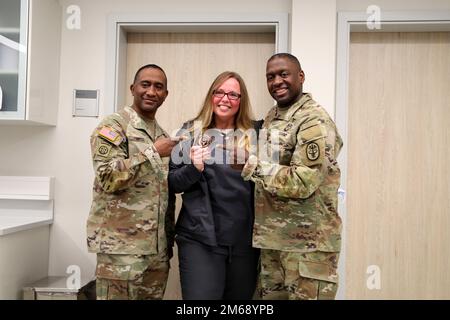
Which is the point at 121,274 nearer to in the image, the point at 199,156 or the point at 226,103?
the point at 199,156

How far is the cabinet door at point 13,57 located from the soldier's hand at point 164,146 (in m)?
0.79

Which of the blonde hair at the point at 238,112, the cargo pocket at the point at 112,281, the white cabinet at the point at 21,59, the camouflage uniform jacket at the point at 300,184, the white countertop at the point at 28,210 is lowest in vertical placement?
the cargo pocket at the point at 112,281

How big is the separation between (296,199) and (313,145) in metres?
0.21

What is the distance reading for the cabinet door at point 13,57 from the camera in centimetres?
182

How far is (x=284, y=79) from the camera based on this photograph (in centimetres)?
145

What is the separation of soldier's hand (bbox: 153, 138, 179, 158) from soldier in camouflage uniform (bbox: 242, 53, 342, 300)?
305 mm

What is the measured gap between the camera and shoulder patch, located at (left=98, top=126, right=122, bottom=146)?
1.45 meters

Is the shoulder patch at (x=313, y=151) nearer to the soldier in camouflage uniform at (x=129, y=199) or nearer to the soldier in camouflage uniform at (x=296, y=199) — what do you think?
the soldier in camouflage uniform at (x=296, y=199)

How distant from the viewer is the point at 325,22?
196cm

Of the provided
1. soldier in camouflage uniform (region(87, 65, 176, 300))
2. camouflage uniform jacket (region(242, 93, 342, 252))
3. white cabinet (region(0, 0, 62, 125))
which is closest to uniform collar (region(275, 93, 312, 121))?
camouflage uniform jacket (region(242, 93, 342, 252))

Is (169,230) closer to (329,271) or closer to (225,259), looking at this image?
(225,259)

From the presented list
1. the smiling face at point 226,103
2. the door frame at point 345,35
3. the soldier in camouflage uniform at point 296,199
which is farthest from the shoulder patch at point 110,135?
the door frame at point 345,35
